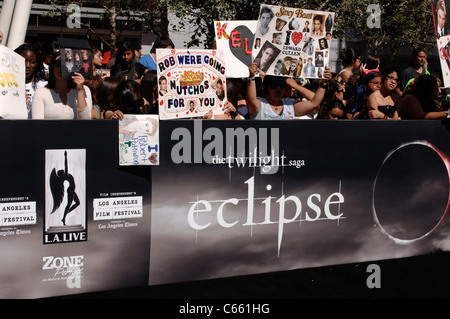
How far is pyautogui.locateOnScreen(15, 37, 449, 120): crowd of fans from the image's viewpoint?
458cm

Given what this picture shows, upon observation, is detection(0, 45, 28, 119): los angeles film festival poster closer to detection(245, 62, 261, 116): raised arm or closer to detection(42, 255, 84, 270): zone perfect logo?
detection(42, 255, 84, 270): zone perfect logo

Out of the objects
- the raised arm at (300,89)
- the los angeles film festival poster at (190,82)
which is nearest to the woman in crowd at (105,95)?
the los angeles film festival poster at (190,82)

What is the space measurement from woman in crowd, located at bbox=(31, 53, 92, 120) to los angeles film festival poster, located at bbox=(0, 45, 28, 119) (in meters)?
0.35

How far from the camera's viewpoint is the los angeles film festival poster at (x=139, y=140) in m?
4.02

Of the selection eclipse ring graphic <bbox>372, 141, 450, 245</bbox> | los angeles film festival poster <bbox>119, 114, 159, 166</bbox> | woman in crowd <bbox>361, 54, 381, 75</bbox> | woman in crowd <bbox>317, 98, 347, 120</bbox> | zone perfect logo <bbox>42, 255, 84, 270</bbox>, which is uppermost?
woman in crowd <bbox>361, 54, 381, 75</bbox>

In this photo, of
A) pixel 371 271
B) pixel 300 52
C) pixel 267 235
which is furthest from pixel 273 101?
pixel 371 271

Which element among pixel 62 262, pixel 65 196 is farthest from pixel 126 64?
pixel 62 262

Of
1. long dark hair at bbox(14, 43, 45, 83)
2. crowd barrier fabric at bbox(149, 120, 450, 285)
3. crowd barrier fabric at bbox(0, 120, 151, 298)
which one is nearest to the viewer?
crowd barrier fabric at bbox(0, 120, 151, 298)

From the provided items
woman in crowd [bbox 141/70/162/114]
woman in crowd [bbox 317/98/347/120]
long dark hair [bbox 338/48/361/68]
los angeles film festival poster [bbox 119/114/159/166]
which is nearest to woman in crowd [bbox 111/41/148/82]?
woman in crowd [bbox 141/70/162/114]

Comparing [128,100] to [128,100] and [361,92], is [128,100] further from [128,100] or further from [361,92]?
[361,92]

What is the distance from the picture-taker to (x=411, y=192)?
5.21m

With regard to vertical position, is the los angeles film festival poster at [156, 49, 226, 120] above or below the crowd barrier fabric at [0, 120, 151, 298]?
above

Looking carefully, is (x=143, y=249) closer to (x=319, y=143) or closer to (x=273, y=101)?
(x=319, y=143)
